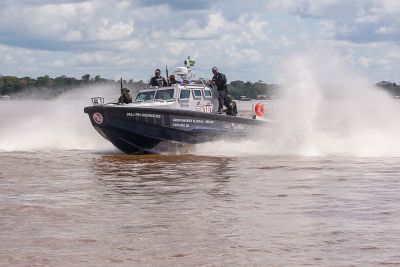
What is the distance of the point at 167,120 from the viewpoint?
68.9 ft

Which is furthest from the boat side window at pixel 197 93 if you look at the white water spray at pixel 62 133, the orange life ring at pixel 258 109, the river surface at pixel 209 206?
the white water spray at pixel 62 133

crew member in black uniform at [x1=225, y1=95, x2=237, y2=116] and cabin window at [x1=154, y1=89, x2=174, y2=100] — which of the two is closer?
cabin window at [x1=154, y1=89, x2=174, y2=100]

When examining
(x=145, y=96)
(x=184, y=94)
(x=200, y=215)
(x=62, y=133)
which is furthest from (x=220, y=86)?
(x=200, y=215)

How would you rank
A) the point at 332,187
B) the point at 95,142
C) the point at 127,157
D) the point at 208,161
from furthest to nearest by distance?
the point at 95,142 < the point at 127,157 < the point at 208,161 < the point at 332,187

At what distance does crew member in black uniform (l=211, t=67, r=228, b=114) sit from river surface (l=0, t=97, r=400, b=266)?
1.21 metres

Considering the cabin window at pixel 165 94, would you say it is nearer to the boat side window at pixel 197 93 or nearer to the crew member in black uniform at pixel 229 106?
the boat side window at pixel 197 93

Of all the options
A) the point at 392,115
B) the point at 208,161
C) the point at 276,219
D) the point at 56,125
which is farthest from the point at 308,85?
the point at 276,219

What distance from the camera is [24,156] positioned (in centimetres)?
2250

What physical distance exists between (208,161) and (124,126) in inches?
102

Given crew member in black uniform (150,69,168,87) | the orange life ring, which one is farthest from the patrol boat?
the orange life ring

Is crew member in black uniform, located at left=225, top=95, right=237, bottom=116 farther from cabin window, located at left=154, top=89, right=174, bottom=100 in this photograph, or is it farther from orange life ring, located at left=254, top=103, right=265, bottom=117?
cabin window, located at left=154, top=89, right=174, bottom=100

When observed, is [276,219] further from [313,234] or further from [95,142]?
[95,142]

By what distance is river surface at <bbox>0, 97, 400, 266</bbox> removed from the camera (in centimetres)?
909

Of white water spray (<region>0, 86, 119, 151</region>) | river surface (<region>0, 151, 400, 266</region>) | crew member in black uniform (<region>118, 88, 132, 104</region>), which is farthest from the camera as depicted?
white water spray (<region>0, 86, 119, 151</region>)
